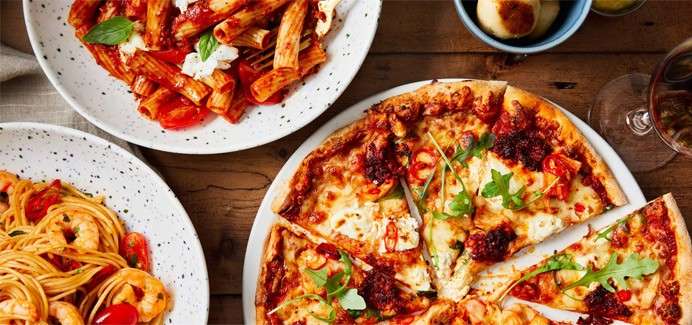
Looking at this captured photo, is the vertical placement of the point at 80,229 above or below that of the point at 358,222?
above

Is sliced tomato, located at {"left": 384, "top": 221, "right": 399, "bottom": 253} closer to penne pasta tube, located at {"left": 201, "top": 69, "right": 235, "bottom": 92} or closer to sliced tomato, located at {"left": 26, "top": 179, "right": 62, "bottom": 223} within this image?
penne pasta tube, located at {"left": 201, "top": 69, "right": 235, "bottom": 92}

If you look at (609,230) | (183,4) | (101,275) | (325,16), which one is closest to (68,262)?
(101,275)

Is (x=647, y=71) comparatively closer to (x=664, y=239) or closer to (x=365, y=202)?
(x=664, y=239)

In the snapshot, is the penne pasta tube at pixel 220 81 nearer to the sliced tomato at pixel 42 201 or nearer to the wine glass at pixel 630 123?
the sliced tomato at pixel 42 201

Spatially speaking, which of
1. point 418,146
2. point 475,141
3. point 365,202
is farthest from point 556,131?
point 365,202

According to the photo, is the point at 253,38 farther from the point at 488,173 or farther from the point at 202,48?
the point at 488,173

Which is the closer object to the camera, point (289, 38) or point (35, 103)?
point (289, 38)

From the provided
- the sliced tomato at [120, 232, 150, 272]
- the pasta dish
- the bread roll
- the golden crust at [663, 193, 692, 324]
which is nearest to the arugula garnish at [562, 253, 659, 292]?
the golden crust at [663, 193, 692, 324]
